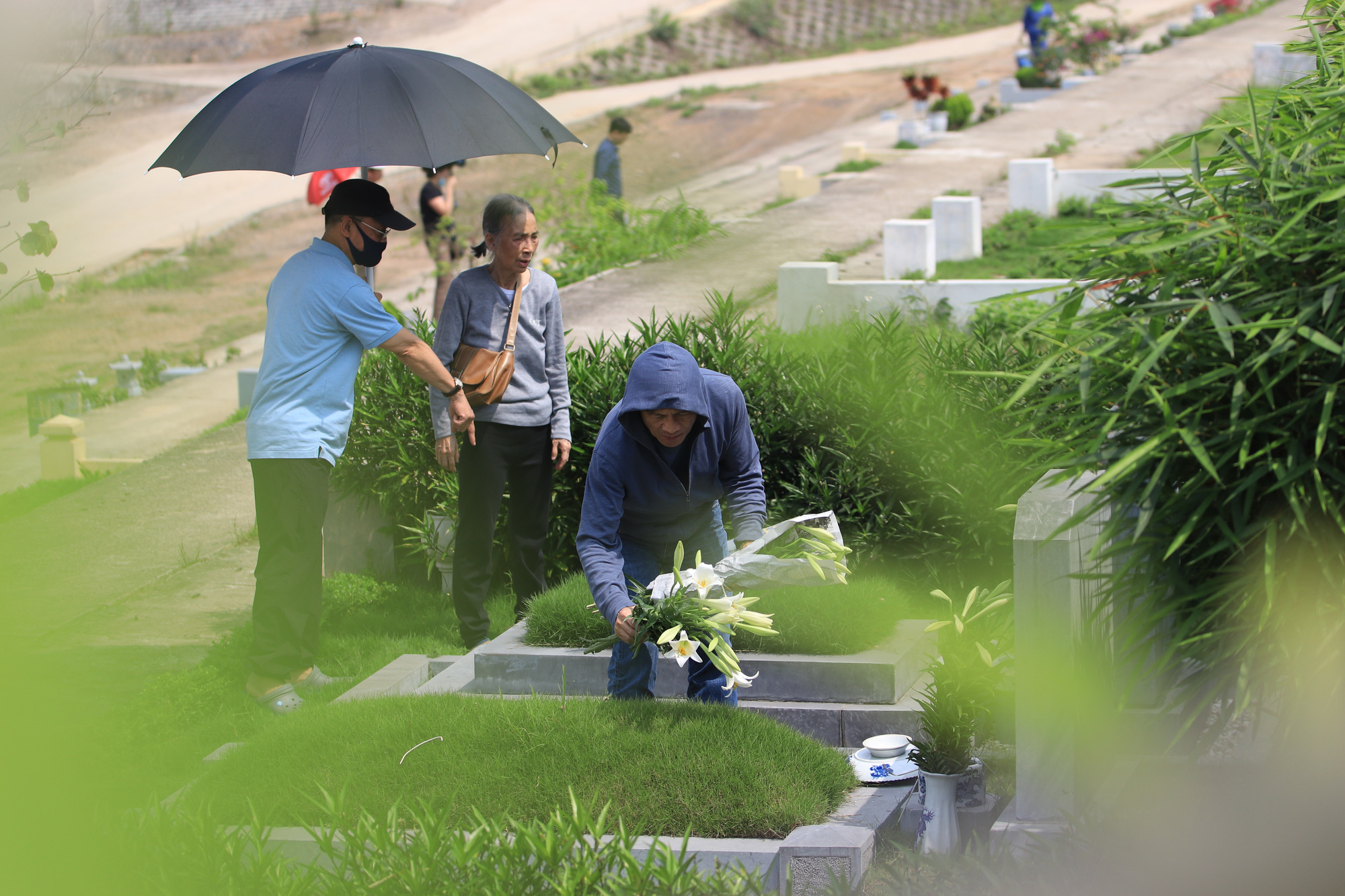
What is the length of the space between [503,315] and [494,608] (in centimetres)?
155

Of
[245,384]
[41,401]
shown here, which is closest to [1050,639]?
[41,401]

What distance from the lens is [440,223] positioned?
11398 millimetres

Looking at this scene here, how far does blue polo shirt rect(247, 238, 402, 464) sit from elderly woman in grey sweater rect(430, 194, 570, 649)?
1.67 ft

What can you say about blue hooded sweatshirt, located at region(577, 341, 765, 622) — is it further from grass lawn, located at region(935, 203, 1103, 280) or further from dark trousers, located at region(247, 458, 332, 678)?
grass lawn, located at region(935, 203, 1103, 280)

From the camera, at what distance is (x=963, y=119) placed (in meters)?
20.6

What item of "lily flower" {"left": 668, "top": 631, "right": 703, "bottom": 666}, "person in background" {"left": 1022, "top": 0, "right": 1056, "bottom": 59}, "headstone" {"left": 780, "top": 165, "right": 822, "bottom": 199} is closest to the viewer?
"lily flower" {"left": 668, "top": 631, "right": 703, "bottom": 666}

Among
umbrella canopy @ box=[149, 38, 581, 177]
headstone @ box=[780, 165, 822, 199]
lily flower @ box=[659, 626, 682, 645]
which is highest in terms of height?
umbrella canopy @ box=[149, 38, 581, 177]

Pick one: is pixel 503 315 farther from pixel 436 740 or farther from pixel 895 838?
pixel 895 838

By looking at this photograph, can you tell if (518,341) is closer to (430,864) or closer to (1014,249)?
(430,864)

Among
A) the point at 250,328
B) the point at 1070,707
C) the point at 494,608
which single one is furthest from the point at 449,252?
the point at 1070,707

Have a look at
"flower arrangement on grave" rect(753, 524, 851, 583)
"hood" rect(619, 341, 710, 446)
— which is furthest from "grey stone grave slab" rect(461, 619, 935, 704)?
"hood" rect(619, 341, 710, 446)

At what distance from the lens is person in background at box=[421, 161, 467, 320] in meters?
11.6

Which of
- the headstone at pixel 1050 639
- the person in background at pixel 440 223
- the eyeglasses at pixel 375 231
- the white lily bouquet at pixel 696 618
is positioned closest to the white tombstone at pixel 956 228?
the person in background at pixel 440 223

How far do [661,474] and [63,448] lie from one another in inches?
265
